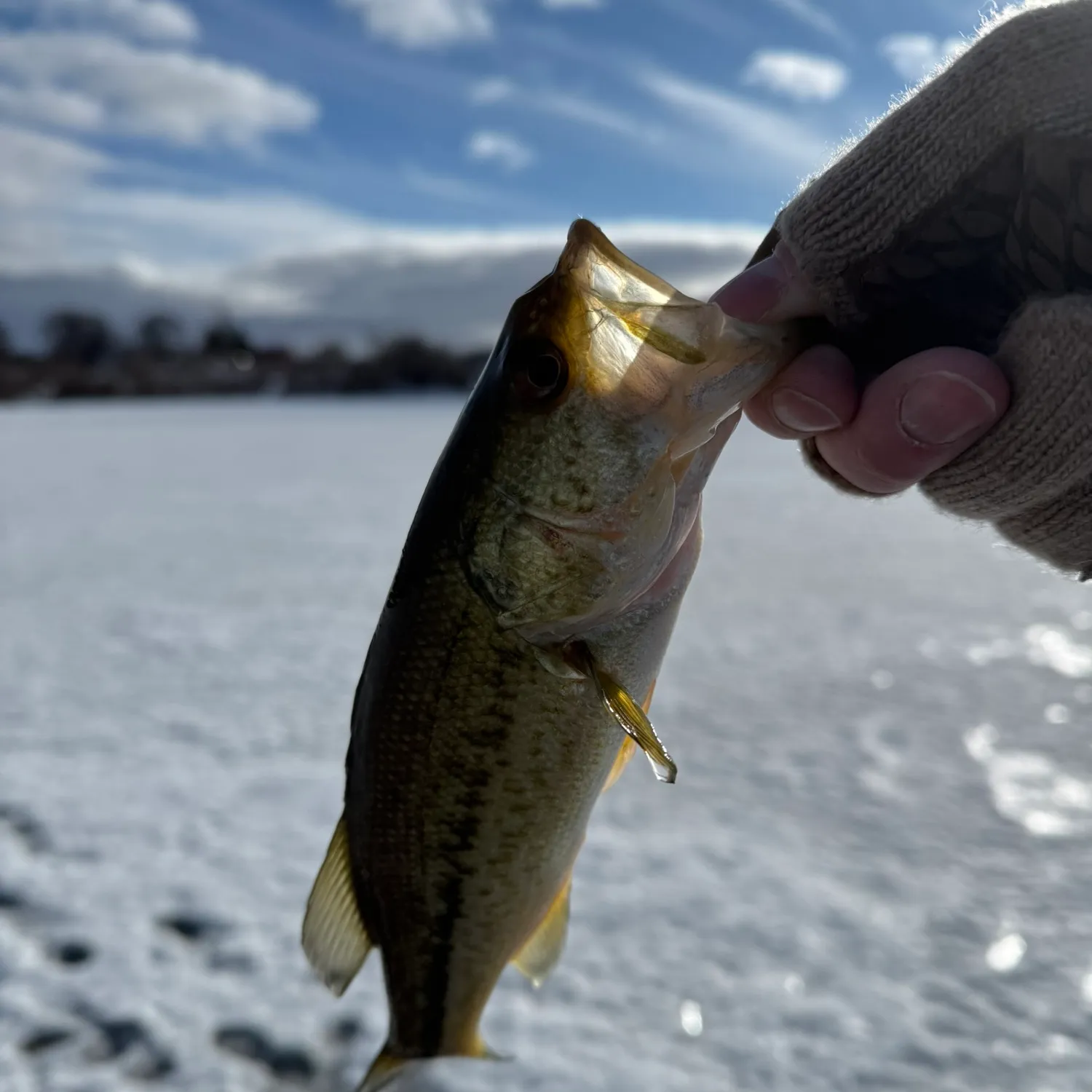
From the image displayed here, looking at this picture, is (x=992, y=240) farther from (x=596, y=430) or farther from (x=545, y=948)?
(x=545, y=948)

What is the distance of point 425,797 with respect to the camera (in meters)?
1.75

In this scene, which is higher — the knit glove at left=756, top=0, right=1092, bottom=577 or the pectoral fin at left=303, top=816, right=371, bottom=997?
the knit glove at left=756, top=0, right=1092, bottom=577

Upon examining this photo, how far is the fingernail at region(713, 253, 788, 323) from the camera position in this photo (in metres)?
1.84

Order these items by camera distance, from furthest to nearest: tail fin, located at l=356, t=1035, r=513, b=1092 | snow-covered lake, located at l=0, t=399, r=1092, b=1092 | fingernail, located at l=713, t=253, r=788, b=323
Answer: snow-covered lake, located at l=0, t=399, r=1092, b=1092 → tail fin, located at l=356, t=1035, r=513, b=1092 → fingernail, located at l=713, t=253, r=788, b=323

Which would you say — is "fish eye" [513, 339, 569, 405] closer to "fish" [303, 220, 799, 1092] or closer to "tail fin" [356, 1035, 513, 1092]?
"fish" [303, 220, 799, 1092]

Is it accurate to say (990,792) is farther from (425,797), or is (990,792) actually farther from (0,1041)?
(0,1041)

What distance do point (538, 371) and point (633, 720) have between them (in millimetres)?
616

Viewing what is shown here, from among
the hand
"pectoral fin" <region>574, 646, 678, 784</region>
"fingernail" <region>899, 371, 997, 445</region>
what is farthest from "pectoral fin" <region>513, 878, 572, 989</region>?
"fingernail" <region>899, 371, 997, 445</region>

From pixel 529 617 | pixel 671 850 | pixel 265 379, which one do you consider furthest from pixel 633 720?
pixel 265 379

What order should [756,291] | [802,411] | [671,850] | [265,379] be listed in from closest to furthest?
[802,411] → [756,291] → [671,850] → [265,379]

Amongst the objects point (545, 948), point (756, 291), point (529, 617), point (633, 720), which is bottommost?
point (545, 948)

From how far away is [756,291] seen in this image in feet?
6.13

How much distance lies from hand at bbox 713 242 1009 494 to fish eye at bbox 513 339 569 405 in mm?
454

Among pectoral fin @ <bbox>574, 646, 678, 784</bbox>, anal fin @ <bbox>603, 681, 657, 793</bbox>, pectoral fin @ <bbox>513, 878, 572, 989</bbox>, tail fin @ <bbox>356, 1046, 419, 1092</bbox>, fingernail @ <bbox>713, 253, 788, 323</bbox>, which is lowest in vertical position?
tail fin @ <bbox>356, 1046, 419, 1092</bbox>
